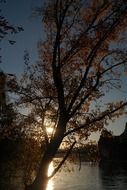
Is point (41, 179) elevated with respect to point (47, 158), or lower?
lower

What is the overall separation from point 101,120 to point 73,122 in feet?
3.91

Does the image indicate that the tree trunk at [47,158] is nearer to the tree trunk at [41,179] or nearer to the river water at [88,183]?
the tree trunk at [41,179]

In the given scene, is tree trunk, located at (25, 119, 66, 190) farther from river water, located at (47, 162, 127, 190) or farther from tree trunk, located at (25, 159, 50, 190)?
river water, located at (47, 162, 127, 190)

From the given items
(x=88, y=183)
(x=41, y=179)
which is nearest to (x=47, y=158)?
(x=41, y=179)

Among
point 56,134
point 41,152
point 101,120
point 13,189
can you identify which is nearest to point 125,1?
point 101,120

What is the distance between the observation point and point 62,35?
17.2 meters

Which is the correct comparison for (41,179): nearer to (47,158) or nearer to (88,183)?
(47,158)

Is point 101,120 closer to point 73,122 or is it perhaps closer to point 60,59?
point 73,122

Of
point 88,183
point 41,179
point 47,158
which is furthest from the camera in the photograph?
point 88,183

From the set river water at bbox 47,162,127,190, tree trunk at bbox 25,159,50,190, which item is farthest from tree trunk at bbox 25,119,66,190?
river water at bbox 47,162,127,190

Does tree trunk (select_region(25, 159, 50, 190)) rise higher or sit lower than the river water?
lower

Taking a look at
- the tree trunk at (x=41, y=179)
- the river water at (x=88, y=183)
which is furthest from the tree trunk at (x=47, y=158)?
the river water at (x=88, y=183)

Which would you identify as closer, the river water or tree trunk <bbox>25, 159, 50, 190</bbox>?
tree trunk <bbox>25, 159, 50, 190</bbox>

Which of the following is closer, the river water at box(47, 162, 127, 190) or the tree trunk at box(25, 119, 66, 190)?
the tree trunk at box(25, 119, 66, 190)
